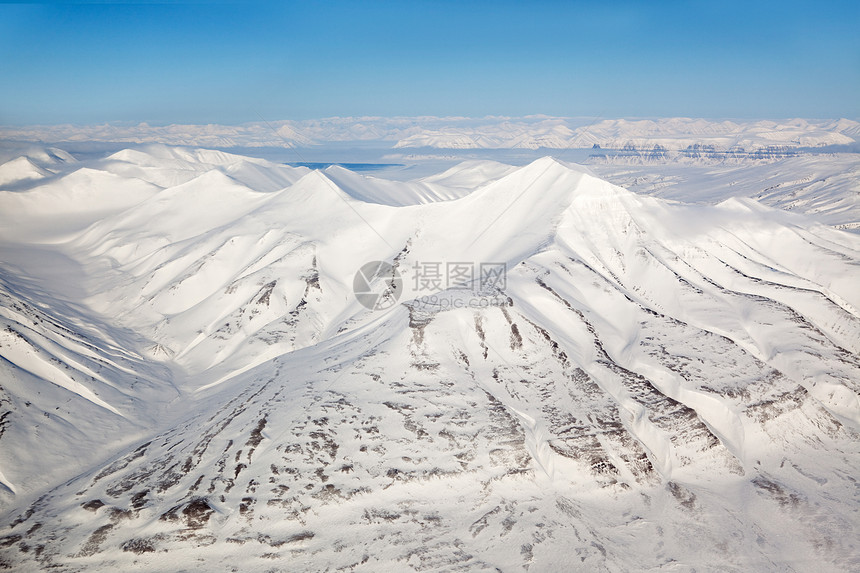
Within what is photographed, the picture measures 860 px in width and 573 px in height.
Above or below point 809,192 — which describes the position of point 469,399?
below

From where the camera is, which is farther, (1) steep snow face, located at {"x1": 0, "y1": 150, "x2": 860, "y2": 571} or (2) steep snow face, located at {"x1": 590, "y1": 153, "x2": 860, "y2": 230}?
(2) steep snow face, located at {"x1": 590, "y1": 153, "x2": 860, "y2": 230}

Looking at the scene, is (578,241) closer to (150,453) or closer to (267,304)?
(267,304)

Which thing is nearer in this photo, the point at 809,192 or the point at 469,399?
the point at 469,399

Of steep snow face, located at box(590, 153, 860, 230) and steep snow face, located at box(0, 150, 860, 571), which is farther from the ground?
steep snow face, located at box(590, 153, 860, 230)

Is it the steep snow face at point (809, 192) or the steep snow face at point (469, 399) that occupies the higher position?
the steep snow face at point (809, 192)

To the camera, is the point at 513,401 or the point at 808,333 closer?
the point at 513,401

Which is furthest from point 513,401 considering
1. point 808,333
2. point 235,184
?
point 235,184

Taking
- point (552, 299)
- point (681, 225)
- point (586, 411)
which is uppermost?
point (681, 225)

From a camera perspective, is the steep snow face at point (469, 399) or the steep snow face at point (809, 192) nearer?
the steep snow face at point (469, 399)
